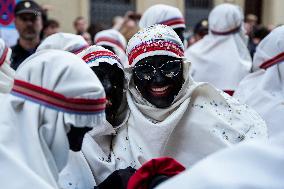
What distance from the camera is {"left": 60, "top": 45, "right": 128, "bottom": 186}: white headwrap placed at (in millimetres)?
3080

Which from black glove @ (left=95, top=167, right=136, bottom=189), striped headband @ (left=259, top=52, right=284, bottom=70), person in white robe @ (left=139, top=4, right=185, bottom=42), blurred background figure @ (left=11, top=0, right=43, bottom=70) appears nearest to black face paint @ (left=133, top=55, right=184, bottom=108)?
black glove @ (left=95, top=167, right=136, bottom=189)

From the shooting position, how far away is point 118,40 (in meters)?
7.15

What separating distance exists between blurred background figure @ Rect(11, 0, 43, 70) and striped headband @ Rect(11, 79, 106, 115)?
3.43 meters

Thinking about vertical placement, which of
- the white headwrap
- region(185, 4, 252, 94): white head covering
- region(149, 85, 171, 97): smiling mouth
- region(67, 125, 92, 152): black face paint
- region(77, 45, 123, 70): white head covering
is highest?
region(67, 125, 92, 152): black face paint

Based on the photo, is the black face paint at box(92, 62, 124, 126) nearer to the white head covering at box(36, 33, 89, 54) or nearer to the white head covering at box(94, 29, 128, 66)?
the white head covering at box(36, 33, 89, 54)

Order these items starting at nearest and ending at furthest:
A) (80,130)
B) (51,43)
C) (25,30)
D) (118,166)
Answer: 1. (80,130)
2. (118,166)
3. (51,43)
4. (25,30)

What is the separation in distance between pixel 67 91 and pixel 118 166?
3.90 ft

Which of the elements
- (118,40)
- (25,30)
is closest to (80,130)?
(25,30)

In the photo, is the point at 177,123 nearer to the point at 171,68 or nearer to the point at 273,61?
the point at 171,68

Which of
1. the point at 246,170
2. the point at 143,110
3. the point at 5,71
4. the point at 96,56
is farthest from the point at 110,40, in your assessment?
the point at 246,170

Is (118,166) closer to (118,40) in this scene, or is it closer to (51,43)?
(51,43)

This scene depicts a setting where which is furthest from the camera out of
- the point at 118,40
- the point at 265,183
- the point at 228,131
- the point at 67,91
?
the point at 118,40

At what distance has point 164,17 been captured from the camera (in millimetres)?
6359

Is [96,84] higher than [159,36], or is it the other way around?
[96,84]
